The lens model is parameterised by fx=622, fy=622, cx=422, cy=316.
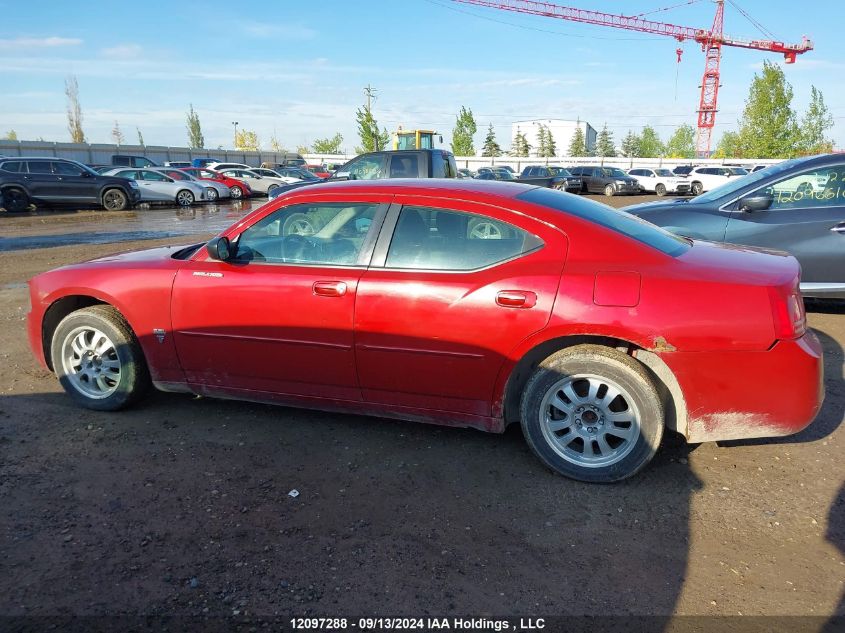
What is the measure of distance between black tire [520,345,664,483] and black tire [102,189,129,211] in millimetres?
21271

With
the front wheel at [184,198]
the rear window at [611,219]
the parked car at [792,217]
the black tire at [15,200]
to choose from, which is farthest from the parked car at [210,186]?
the rear window at [611,219]

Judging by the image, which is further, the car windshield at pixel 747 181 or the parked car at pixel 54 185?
the parked car at pixel 54 185

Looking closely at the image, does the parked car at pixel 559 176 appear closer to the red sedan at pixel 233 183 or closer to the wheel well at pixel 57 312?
the red sedan at pixel 233 183

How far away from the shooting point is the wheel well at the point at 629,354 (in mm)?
3203

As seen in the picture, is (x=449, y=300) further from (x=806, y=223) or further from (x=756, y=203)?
(x=806, y=223)

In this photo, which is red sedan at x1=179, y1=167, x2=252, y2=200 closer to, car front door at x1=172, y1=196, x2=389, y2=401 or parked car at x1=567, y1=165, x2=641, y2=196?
parked car at x1=567, y1=165, x2=641, y2=196

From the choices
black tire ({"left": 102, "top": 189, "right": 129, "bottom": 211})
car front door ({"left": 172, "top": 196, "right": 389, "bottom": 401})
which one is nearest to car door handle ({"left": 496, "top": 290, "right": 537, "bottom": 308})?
car front door ({"left": 172, "top": 196, "right": 389, "bottom": 401})

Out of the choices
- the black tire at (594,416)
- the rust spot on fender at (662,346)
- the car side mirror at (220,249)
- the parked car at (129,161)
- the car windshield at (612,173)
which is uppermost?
the parked car at (129,161)

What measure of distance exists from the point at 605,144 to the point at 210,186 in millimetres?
100100

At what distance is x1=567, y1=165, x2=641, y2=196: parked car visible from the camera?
34.6m

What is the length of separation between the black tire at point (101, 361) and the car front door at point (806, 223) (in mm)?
5472

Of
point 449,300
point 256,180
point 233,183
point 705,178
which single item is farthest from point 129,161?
point 449,300

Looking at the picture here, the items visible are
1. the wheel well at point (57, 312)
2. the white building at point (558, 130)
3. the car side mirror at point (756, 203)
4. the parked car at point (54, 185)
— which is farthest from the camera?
the white building at point (558, 130)

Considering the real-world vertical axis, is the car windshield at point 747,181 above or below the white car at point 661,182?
above
